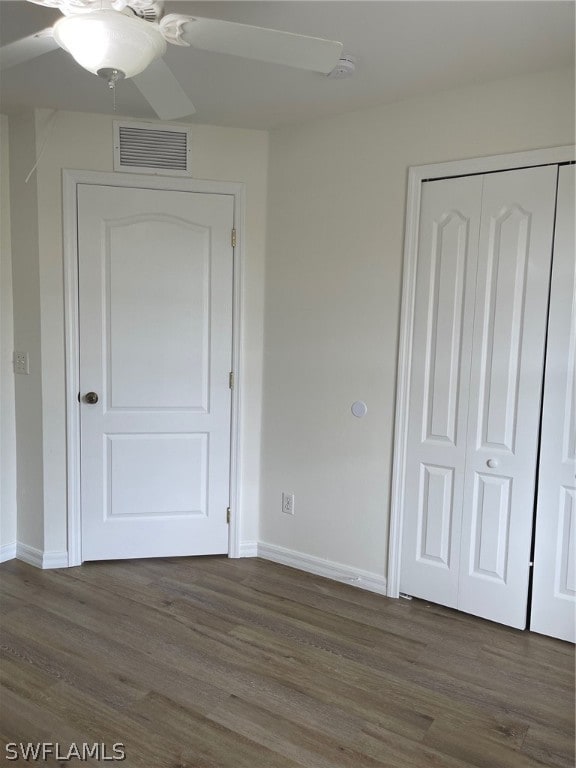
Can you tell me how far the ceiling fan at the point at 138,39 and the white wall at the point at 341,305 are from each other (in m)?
1.23

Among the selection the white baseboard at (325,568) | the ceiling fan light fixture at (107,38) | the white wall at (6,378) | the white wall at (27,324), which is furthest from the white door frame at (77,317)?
the ceiling fan light fixture at (107,38)

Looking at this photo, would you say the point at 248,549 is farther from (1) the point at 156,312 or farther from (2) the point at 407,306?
(2) the point at 407,306

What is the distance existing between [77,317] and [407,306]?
1782 millimetres

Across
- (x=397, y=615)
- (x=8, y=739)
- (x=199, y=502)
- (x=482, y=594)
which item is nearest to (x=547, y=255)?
(x=482, y=594)

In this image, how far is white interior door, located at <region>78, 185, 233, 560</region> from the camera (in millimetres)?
3086

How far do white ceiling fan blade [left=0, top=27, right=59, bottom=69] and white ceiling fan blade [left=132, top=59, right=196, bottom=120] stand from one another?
9.7 inches

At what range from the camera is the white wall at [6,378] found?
3.08 meters

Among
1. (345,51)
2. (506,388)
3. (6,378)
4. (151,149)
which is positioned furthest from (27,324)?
(506,388)

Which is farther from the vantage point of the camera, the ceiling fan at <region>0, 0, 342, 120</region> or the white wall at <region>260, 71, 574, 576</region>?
the white wall at <region>260, 71, 574, 576</region>

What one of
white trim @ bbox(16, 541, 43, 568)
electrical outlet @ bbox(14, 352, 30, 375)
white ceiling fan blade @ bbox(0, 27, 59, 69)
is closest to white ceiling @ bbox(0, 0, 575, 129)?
white ceiling fan blade @ bbox(0, 27, 59, 69)

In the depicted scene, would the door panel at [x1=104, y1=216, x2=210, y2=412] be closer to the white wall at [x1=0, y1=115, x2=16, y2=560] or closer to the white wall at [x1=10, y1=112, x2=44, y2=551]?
the white wall at [x1=10, y1=112, x2=44, y2=551]

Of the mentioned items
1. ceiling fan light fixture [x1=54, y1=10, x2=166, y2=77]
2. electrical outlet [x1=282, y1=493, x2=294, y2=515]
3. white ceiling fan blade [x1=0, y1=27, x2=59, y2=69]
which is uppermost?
white ceiling fan blade [x1=0, y1=27, x2=59, y2=69]

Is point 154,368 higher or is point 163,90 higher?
point 163,90

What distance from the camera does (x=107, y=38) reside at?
4.74 ft
